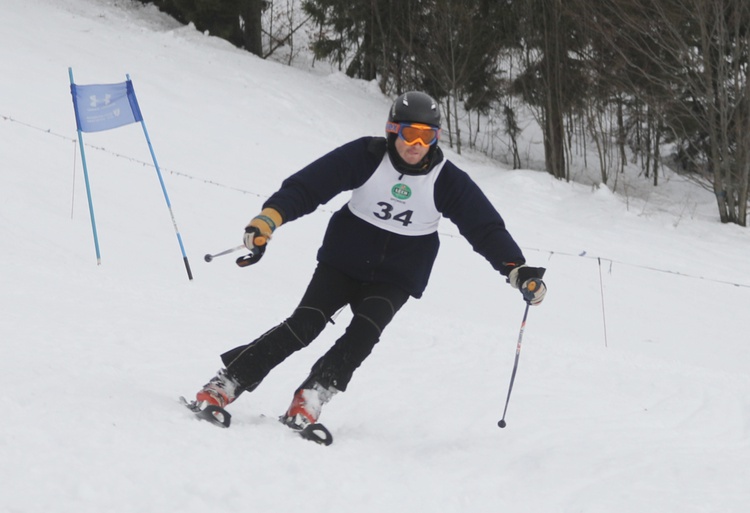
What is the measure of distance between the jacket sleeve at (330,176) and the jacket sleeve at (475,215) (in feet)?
1.12

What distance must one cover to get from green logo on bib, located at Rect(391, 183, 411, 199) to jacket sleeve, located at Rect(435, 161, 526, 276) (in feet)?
0.48

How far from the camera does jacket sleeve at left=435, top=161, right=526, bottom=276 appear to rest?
3865mm

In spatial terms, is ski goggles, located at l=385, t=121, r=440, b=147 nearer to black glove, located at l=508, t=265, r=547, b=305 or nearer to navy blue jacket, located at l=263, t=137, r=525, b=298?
navy blue jacket, located at l=263, t=137, r=525, b=298

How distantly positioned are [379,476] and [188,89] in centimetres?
1767

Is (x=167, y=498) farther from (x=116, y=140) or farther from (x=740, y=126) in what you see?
(x=740, y=126)

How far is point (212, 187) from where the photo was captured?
13305 mm

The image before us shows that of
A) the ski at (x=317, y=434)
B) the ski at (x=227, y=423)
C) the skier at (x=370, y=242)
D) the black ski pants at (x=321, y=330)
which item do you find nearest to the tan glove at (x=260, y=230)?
the skier at (x=370, y=242)

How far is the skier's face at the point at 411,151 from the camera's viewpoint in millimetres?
3725

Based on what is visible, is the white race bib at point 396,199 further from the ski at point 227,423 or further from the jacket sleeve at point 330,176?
the ski at point 227,423

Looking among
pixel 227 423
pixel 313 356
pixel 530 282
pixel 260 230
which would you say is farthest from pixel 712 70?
pixel 227 423

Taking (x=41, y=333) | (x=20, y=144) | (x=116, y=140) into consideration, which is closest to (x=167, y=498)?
(x=41, y=333)

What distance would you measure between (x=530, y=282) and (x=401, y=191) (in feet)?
2.33

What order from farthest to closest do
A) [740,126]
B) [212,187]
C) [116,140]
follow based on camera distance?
[740,126] → [116,140] → [212,187]

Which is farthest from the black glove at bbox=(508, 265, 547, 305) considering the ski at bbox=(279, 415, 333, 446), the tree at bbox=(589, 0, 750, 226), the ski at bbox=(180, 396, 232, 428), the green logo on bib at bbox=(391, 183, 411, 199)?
the tree at bbox=(589, 0, 750, 226)
